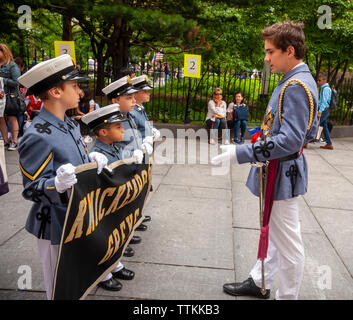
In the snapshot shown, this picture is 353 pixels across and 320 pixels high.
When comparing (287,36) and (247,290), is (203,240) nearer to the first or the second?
(247,290)

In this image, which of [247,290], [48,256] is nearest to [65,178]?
[48,256]

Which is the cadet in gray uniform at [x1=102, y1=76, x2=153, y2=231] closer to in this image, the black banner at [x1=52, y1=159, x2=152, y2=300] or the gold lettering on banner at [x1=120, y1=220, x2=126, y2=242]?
the black banner at [x1=52, y1=159, x2=152, y2=300]

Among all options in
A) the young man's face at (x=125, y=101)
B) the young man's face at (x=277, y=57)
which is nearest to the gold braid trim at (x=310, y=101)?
the young man's face at (x=277, y=57)

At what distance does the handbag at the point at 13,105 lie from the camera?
7176 mm

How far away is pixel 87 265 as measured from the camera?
2.53 m

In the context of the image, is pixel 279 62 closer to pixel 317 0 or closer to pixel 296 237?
pixel 296 237

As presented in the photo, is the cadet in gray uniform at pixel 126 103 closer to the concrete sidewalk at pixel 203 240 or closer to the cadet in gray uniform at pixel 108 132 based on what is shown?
the cadet in gray uniform at pixel 108 132

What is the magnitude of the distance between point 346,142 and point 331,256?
7924mm

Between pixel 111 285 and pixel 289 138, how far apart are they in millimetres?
2000

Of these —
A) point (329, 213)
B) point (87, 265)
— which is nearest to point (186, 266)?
point (87, 265)

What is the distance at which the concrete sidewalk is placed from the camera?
10.4 feet

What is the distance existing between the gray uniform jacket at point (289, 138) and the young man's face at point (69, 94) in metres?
1.20

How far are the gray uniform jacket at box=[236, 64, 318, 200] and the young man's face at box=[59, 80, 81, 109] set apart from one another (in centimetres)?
120

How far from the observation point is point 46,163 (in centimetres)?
218
